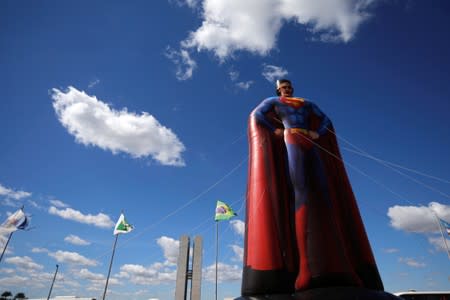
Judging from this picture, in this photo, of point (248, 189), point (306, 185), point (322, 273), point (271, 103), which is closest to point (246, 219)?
point (248, 189)

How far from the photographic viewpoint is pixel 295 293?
217 inches

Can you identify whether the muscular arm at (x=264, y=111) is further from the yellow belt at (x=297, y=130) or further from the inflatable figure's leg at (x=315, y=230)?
the inflatable figure's leg at (x=315, y=230)

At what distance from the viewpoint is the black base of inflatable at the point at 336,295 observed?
4.98 metres

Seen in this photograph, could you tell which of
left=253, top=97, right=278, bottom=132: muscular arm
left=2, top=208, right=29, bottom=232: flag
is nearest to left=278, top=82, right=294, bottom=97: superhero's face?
left=253, top=97, right=278, bottom=132: muscular arm

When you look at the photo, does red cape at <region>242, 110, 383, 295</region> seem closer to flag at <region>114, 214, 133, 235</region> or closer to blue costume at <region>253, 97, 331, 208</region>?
blue costume at <region>253, 97, 331, 208</region>

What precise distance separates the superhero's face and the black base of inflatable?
19.2 ft

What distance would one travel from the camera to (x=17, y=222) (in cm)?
2077

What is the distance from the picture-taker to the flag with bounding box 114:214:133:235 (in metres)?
21.6

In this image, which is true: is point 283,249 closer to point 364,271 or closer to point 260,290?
point 260,290

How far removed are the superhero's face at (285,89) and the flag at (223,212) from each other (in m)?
13.5

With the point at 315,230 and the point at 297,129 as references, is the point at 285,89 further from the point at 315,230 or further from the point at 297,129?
the point at 315,230

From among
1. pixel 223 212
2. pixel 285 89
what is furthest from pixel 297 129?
pixel 223 212

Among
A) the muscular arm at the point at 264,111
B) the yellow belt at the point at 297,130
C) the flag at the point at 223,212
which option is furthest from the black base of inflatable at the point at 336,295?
the flag at the point at 223,212

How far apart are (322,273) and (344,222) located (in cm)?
186
